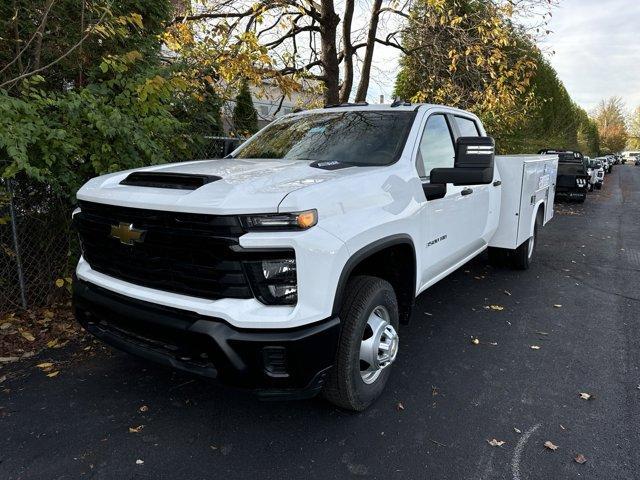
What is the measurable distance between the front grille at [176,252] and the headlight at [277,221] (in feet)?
0.19

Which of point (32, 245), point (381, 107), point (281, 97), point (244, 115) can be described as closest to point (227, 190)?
point (381, 107)

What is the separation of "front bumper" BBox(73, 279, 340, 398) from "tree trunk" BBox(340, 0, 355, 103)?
9344mm

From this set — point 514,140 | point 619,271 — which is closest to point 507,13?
point 619,271

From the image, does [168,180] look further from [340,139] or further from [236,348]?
[340,139]

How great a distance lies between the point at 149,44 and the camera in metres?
5.27

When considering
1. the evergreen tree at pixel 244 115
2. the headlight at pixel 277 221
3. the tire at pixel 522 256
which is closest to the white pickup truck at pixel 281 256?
the headlight at pixel 277 221

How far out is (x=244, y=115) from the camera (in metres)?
9.37

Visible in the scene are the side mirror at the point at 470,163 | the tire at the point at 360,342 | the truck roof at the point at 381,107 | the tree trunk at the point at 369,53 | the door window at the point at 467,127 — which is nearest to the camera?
the tire at the point at 360,342

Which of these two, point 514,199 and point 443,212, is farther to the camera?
point 514,199

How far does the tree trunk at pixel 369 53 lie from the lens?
1080cm

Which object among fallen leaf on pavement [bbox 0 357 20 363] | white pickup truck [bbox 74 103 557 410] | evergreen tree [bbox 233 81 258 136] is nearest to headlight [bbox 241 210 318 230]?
white pickup truck [bbox 74 103 557 410]

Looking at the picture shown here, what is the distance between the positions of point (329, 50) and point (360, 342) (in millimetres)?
8436

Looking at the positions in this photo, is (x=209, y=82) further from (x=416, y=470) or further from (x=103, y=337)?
(x=416, y=470)

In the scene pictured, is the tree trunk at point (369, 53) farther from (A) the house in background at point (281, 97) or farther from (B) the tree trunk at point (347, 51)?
(A) the house in background at point (281, 97)
